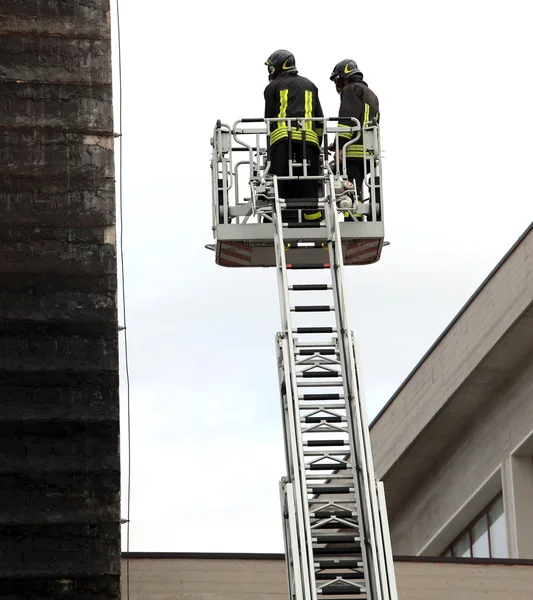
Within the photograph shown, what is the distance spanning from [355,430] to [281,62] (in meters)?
4.51

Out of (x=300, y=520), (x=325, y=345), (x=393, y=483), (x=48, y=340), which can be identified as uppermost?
(x=393, y=483)

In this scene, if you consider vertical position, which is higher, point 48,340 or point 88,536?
point 48,340

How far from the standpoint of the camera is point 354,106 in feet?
51.6

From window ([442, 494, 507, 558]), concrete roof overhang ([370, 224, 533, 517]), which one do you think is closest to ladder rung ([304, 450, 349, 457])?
concrete roof overhang ([370, 224, 533, 517])

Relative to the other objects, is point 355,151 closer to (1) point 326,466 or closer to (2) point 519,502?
(1) point 326,466

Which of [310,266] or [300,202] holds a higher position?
[300,202]

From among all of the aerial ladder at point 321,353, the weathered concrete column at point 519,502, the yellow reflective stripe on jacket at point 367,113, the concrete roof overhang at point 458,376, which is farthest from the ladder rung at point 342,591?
the weathered concrete column at point 519,502

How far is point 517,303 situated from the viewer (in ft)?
68.8

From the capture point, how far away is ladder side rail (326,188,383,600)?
469 inches

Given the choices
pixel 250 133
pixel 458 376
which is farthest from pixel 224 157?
pixel 458 376

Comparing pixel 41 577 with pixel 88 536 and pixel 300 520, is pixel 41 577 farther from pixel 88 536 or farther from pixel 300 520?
pixel 300 520

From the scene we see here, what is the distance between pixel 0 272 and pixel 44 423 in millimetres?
1576

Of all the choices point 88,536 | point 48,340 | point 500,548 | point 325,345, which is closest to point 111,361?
point 48,340

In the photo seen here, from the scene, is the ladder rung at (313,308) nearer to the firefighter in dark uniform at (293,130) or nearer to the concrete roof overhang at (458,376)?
the firefighter in dark uniform at (293,130)
